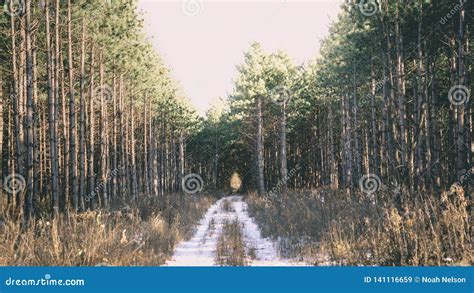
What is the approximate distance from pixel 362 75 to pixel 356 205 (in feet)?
40.4

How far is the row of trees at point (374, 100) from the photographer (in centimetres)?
1431

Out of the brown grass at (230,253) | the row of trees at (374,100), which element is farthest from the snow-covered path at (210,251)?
the row of trees at (374,100)

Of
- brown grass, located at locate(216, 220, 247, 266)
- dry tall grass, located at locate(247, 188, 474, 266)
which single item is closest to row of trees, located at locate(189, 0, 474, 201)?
dry tall grass, located at locate(247, 188, 474, 266)

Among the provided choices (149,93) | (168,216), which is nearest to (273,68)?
(149,93)

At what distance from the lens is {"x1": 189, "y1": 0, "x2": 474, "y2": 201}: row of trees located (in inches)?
563

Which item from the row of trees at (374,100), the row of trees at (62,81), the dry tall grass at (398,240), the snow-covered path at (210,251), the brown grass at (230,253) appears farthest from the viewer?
the row of trees at (374,100)

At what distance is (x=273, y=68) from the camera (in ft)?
104

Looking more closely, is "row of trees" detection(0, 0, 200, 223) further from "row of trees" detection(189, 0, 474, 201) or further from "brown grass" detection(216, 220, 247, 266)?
"row of trees" detection(189, 0, 474, 201)

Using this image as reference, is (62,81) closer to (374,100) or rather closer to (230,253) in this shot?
(230,253)

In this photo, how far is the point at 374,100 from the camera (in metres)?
22.2

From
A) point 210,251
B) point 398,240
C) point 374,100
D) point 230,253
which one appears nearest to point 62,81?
point 210,251

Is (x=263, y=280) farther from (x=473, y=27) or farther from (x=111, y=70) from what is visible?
(x=111, y=70)

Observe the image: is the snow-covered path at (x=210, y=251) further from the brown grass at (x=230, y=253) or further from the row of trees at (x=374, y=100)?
the row of trees at (x=374, y=100)

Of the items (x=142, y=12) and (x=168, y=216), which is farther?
(x=142, y=12)
